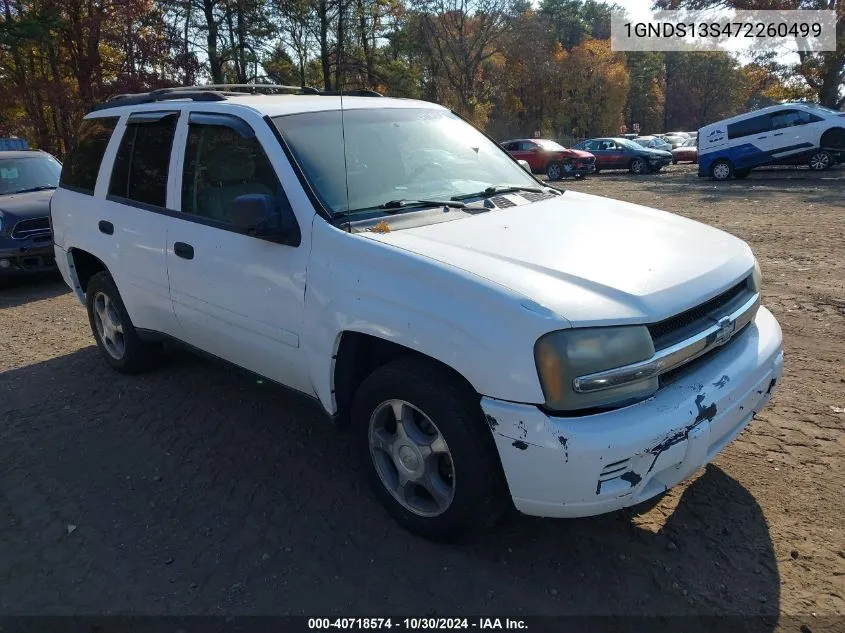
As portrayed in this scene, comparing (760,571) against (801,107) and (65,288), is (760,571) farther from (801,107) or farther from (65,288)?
(801,107)

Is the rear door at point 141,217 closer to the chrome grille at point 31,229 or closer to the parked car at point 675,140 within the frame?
the chrome grille at point 31,229

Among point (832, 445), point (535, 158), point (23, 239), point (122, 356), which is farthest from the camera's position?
point (535, 158)

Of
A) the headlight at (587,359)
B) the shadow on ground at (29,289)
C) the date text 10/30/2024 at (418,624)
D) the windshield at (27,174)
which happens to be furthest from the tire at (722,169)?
the date text 10/30/2024 at (418,624)

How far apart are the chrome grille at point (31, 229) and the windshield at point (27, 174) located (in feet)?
4.13

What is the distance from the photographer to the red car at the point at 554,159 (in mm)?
25094

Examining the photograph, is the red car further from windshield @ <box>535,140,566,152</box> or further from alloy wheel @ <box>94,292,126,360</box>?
alloy wheel @ <box>94,292,126,360</box>

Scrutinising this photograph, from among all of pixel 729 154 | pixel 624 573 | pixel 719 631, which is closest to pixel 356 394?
pixel 624 573

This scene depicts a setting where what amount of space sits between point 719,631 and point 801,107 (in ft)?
Result: 67.3

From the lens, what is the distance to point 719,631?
7.80ft

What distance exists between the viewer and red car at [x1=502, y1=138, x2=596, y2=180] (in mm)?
25094

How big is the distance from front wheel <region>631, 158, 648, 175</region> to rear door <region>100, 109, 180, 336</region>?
24.5m

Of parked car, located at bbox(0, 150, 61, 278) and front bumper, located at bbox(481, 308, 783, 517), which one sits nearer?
front bumper, located at bbox(481, 308, 783, 517)

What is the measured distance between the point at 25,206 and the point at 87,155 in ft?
13.6

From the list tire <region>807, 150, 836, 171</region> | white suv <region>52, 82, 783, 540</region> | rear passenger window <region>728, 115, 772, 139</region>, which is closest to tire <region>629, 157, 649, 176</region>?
rear passenger window <region>728, 115, 772, 139</region>
